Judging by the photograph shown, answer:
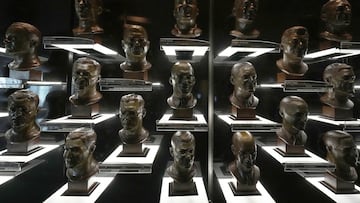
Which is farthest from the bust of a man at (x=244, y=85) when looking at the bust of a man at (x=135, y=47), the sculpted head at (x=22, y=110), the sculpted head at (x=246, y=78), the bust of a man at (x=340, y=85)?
the sculpted head at (x=22, y=110)

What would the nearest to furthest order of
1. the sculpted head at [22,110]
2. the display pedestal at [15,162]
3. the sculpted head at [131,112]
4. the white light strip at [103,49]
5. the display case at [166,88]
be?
the display pedestal at [15,162], the sculpted head at [22,110], the sculpted head at [131,112], the white light strip at [103,49], the display case at [166,88]

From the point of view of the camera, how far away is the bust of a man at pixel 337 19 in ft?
6.18

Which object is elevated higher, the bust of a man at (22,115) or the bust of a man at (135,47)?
the bust of a man at (135,47)

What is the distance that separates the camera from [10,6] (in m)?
2.23

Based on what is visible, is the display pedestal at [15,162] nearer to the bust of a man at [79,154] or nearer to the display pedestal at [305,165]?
the bust of a man at [79,154]

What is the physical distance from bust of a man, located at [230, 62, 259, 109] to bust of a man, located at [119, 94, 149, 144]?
2.25ft

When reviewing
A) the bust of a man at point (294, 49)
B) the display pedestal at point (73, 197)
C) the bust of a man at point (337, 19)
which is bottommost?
the display pedestal at point (73, 197)

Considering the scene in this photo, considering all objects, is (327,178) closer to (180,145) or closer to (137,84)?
(180,145)

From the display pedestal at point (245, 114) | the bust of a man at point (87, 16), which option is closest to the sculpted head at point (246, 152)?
the display pedestal at point (245, 114)

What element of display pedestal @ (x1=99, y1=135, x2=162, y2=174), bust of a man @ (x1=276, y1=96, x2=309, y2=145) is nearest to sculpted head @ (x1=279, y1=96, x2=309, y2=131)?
bust of a man @ (x1=276, y1=96, x2=309, y2=145)

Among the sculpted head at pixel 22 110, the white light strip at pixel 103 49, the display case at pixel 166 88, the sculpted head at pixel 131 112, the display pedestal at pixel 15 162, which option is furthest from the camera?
the display case at pixel 166 88

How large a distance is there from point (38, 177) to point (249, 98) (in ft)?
6.01

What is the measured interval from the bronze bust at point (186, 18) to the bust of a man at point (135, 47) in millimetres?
278

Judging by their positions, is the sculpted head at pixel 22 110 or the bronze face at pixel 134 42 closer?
the sculpted head at pixel 22 110
